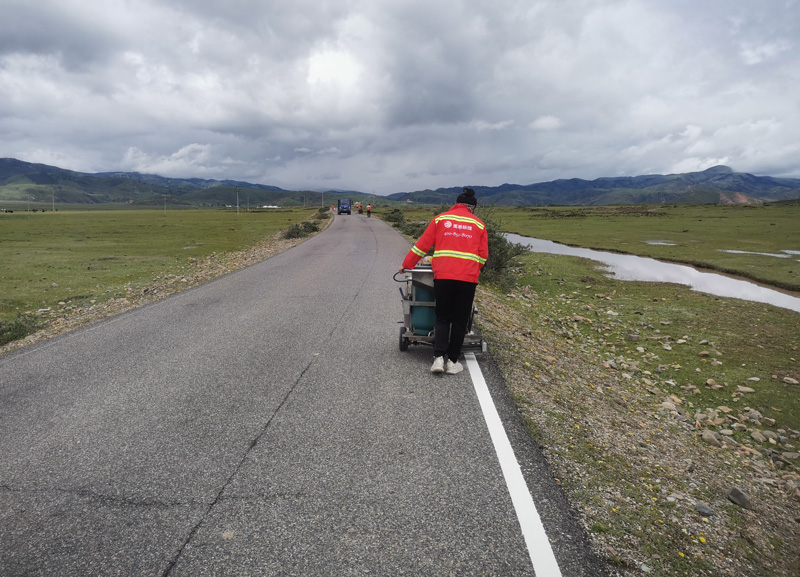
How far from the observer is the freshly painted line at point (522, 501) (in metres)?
2.72

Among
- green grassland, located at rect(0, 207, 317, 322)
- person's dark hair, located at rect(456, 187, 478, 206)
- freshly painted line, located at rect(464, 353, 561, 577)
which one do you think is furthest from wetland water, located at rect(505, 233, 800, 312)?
green grassland, located at rect(0, 207, 317, 322)

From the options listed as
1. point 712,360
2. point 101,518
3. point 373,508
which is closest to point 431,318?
point 373,508

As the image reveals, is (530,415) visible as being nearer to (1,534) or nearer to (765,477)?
(765,477)

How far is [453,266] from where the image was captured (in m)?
5.64

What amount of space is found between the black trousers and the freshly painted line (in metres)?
1.03

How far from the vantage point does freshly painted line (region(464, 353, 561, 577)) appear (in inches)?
107

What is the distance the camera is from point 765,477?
4957mm

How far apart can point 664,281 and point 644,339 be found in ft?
35.1

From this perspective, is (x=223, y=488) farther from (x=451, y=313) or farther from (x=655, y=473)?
(x=655, y=473)

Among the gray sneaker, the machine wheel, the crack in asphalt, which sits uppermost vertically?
the machine wheel

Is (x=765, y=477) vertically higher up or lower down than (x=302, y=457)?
lower down

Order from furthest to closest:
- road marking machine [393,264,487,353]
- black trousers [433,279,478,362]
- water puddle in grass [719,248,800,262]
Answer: water puddle in grass [719,248,800,262] → road marking machine [393,264,487,353] → black trousers [433,279,478,362]

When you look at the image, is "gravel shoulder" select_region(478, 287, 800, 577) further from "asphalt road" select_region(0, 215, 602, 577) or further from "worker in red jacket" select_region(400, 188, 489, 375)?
"worker in red jacket" select_region(400, 188, 489, 375)

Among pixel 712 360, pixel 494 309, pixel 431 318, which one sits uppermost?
pixel 431 318
